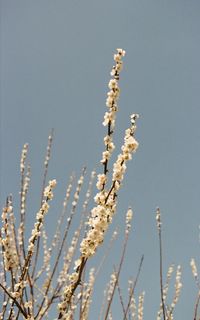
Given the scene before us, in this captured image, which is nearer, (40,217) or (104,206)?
(104,206)

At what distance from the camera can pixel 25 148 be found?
5613 millimetres

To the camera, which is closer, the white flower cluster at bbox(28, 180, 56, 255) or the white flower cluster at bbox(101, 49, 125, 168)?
the white flower cluster at bbox(101, 49, 125, 168)

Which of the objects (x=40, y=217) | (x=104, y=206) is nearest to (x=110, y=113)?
(x=104, y=206)

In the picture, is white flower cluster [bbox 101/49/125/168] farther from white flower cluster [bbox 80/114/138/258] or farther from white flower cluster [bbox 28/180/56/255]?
white flower cluster [bbox 28/180/56/255]

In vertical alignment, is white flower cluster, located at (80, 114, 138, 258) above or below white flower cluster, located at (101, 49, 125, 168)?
below

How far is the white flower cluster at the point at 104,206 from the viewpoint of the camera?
8.92 feet

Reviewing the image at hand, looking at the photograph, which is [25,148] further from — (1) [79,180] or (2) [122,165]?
(2) [122,165]

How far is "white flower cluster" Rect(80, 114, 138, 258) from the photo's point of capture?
2719mm

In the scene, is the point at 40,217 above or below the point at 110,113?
below

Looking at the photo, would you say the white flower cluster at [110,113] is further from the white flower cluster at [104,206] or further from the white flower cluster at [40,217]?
the white flower cluster at [40,217]

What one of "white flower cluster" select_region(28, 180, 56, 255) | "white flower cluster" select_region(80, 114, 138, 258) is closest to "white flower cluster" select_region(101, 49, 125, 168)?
"white flower cluster" select_region(80, 114, 138, 258)

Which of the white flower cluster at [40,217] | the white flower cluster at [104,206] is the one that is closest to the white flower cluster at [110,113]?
the white flower cluster at [104,206]

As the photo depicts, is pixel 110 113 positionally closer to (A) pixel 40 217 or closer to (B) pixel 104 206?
(B) pixel 104 206

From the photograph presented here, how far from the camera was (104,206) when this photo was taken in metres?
2.75
